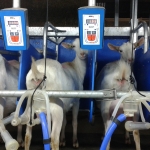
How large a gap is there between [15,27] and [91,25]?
0.27 m

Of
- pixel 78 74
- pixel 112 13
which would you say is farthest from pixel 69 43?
pixel 112 13

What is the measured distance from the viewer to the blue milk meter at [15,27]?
0.94m

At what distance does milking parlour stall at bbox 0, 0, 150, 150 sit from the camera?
944mm

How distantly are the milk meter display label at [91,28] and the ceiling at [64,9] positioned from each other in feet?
3.34

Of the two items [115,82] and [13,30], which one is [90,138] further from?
[13,30]

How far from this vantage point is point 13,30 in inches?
37.8

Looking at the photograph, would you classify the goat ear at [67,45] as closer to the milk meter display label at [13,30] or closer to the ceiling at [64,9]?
the ceiling at [64,9]

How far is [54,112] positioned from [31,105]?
23 cm

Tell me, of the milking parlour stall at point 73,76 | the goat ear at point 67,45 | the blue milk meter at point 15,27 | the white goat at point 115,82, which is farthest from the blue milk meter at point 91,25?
the goat ear at point 67,45

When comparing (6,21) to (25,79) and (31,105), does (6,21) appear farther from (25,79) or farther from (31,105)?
(25,79)

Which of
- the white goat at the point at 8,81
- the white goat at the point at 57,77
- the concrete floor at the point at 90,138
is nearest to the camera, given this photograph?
the white goat at the point at 57,77

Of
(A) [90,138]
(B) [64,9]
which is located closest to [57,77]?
(A) [90,138]

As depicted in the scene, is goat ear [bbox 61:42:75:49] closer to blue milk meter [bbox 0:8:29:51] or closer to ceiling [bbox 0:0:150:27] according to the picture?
ceiling [bbox 0:0:150:27]

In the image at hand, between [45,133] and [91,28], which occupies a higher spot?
[91,28]
